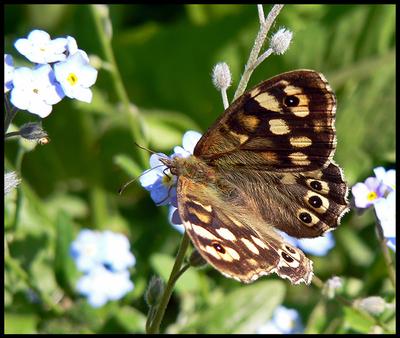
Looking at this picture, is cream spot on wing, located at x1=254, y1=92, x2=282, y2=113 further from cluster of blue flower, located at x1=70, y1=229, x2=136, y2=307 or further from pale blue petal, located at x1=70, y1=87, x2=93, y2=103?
cluster of blue flower, located at x1=70, y1=229, x2=136, y2=307

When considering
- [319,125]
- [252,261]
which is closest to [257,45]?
[319,125]

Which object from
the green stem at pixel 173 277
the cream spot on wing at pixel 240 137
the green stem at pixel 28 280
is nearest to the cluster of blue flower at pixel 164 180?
the green stem at pixel 173 277

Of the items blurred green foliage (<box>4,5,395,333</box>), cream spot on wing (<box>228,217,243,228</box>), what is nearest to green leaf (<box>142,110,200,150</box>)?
blurred green foliage (<box>4,5,395,333</box>)

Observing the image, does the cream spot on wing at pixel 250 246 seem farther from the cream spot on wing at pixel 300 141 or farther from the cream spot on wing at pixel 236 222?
the cream spot on wing at pixel 300 141

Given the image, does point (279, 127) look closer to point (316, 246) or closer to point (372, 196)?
point (372, 196)

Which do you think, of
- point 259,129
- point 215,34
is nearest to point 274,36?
point 259,129
